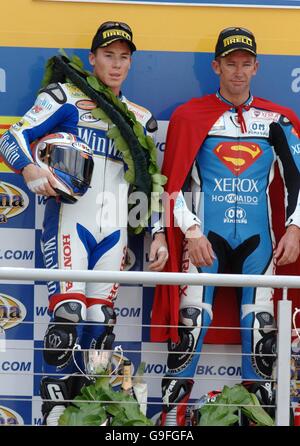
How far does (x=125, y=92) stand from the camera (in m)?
5.20

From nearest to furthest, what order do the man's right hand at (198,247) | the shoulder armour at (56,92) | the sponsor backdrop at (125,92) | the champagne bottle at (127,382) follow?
the champagne bottle at (127,382)
the man's right hand at (198,247)
the shoulder armour at (56,92)
the sponsor backdrop at (125,92)

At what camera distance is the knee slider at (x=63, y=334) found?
184 inches

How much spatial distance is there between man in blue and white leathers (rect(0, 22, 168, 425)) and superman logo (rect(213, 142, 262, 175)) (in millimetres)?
378

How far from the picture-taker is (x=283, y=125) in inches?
197

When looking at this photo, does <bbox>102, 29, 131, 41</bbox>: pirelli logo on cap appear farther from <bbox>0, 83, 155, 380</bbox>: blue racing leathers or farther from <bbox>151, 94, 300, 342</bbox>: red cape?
<bbox>151, 94, 300, 342</bbox>: red cape

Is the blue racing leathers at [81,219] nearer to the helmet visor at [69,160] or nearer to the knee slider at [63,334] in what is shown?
the knee slider at [63,334]

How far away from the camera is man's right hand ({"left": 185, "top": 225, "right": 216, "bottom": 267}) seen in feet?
15.7

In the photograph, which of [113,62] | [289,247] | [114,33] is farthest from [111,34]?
[289,247]

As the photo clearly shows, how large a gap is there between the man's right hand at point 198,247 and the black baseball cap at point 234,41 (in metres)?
0.84

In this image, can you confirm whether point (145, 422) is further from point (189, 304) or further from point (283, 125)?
point (283, 125)

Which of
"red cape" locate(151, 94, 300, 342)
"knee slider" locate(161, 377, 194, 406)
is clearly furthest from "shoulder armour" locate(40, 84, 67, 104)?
"knee slider" locate(161, 377, 194, 406)

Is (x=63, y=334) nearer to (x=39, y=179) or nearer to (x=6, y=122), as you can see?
(x=39, y=179)

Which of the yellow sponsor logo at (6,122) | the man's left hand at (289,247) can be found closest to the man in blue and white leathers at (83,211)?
the yellow sponsor logo at (6,122)
